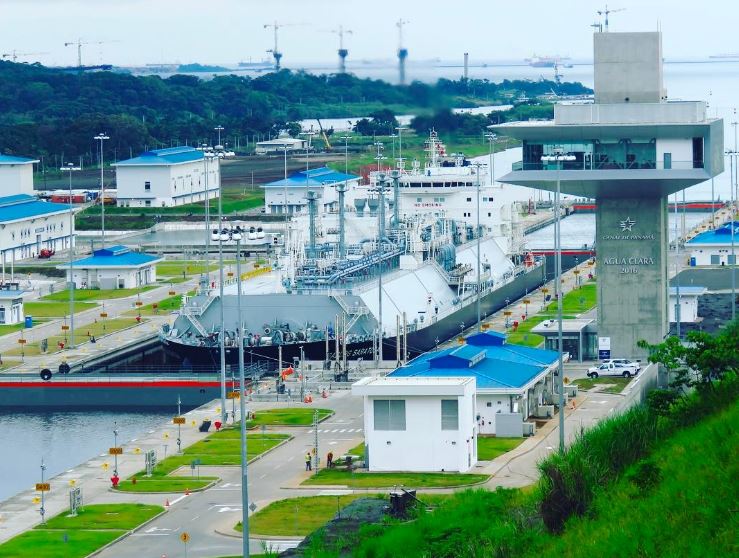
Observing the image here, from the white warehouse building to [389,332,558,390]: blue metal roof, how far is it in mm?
59497

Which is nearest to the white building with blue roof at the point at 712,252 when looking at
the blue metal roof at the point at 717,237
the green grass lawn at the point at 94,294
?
the blue metal roof at the point at 717,237

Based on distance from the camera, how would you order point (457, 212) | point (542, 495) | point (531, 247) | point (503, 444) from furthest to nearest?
point (531, 247)
point (457, 212)
point (503, 444)
point (542, 495)

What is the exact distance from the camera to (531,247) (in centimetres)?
13688

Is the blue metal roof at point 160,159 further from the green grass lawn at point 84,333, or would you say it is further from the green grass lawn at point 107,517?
the green grass lawn at point 107,517

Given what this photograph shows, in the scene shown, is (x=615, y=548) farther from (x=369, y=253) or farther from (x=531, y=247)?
(x=531, y=247)

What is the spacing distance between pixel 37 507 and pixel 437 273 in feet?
160

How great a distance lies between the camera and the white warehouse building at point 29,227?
4894 inches

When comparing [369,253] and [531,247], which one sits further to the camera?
[531,247]

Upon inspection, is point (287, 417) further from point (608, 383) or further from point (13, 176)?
point (13, 176)

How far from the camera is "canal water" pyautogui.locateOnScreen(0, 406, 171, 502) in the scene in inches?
2373

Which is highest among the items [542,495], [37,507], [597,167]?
[597,167]

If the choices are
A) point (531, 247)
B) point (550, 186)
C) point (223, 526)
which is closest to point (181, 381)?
point (550, 186)

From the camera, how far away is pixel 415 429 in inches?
2141

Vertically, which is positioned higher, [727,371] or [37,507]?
[727,371]
